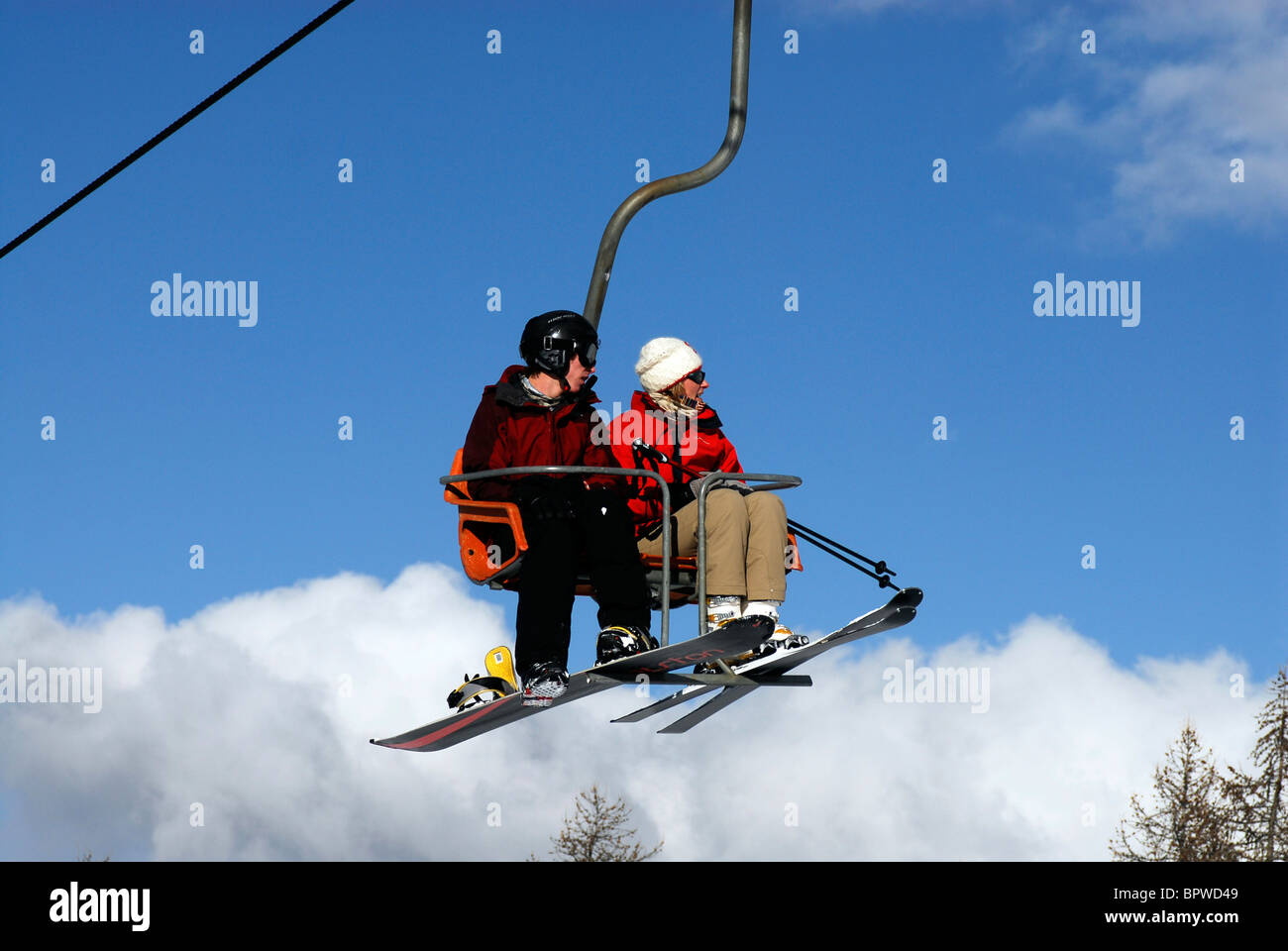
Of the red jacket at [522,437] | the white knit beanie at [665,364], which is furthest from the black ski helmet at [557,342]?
the white knit beanie at [665,364]

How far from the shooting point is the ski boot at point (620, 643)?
6992 mm

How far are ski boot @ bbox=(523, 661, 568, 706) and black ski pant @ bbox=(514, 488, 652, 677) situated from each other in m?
0.04

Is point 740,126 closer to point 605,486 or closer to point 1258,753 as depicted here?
point 605,486

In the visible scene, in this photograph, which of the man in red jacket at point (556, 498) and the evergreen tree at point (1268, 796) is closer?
the man in red jacket at point (556, 498)

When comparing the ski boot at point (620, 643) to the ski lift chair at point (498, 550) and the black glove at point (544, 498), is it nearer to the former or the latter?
the ski lift chair at point (498, 550)

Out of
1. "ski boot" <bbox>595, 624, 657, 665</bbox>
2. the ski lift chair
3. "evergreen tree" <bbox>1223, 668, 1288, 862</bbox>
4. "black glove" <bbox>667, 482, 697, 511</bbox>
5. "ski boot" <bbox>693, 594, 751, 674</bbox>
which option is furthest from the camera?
"evergreen tree" <bbox>1223, 668, 1288, 862</bbox>

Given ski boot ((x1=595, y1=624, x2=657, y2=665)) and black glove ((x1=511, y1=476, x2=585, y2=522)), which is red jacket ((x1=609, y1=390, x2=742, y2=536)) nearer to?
black glove ((x1=511, y1=476, x2=585, y2=522))

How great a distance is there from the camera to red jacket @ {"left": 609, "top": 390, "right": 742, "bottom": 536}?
24.5 ft

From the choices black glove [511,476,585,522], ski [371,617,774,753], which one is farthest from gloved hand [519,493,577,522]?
ski [371,617,774,753]

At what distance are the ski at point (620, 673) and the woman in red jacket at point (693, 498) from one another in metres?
0.41

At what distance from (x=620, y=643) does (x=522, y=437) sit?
1130 mm
